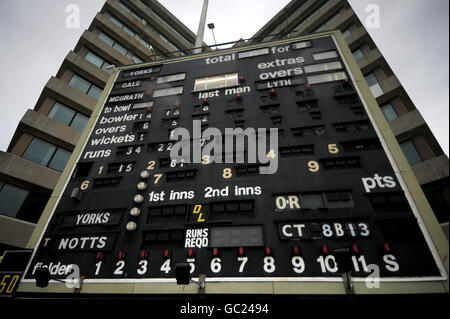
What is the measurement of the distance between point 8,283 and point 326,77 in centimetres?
1281

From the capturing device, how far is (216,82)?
10.5 meters

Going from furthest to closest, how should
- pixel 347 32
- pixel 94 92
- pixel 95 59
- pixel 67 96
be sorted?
pixel 347 32
pixel 95 59
pixel 94 92
pixel 67 96

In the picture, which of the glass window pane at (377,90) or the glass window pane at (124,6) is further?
the glass window pane at (124,6)

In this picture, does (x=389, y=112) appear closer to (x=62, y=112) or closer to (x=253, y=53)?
(x=253, y=53)

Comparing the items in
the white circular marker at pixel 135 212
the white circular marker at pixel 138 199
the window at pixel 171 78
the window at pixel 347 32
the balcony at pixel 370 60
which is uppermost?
the window at pixel 347 32

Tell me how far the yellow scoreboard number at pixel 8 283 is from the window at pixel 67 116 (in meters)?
11.4

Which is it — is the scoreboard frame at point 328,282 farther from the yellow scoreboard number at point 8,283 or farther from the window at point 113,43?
the window at point 113,43

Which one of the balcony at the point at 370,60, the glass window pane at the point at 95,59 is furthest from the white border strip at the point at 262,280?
the glass window pane at the point at 95,59

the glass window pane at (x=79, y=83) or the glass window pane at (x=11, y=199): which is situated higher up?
the glass window pane at (x=79, y=83)

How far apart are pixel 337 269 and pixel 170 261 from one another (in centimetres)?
426

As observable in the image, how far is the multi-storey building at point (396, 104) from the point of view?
11539 millimetres

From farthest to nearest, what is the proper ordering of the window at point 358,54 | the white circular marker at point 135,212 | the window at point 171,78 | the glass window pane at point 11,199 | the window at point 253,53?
the window at point 358,54 → the glass window pane at point 11,199 → the window at point 171,78 → the window at point 253,53 → the white circular marker at point 135,212

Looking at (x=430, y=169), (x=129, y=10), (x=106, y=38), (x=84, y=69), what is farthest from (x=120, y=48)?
(x=430, y=169)

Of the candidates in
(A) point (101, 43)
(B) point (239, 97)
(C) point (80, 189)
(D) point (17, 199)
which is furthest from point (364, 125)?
(A) point (101, 43)
